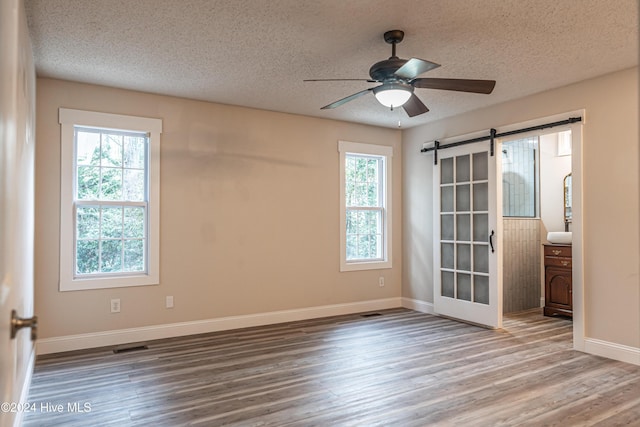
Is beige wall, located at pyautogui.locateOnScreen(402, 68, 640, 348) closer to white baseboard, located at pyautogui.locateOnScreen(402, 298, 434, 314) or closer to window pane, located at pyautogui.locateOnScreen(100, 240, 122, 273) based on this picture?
white baseboard, located at pyautogui.locateOnScreen(402, 298, 434, 314)

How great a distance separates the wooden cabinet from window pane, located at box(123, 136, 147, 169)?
511 cm

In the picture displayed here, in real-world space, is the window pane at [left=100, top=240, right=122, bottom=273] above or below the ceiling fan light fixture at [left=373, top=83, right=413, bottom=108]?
below

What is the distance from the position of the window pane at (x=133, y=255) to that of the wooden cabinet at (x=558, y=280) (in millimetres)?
4974

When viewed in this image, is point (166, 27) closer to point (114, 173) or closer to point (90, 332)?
point (114, 173)

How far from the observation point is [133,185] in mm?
4473

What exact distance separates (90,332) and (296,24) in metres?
3.38

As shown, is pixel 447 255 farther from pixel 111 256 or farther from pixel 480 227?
pixel 111 256

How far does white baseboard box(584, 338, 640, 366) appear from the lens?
3.68m

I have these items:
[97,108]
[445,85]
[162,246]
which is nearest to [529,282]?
[445,85]

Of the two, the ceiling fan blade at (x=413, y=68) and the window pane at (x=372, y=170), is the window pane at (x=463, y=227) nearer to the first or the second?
the window pane at (x=372, y=170)

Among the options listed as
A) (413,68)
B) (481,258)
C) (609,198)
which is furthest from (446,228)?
(413,68)

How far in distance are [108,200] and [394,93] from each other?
302 centimetres

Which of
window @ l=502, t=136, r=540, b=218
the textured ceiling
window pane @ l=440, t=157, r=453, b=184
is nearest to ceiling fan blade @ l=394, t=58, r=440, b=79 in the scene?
the textured ceiling

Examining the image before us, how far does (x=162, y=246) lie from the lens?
14.8ft
